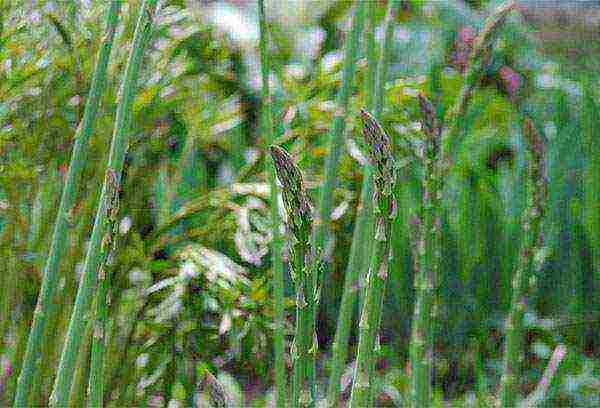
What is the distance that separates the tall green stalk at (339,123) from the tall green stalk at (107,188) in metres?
0.12

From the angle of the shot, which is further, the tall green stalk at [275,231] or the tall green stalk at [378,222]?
the tall green stalk at [275,231]

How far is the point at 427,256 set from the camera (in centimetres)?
52

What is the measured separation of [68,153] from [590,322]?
111 centimetres

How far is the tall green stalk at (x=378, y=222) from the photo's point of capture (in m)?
0.40

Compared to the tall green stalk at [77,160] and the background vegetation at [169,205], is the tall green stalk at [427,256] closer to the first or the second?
the background vegetation at [169,205]

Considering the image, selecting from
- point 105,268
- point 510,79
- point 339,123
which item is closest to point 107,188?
point 105,268

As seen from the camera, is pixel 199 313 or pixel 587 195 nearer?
pixel 199 313

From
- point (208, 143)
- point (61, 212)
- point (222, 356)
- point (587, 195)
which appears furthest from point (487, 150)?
point (61, 212)

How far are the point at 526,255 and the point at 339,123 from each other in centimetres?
14

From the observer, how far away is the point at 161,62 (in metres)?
0.80

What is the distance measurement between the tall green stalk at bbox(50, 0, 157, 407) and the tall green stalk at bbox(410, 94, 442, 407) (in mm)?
153

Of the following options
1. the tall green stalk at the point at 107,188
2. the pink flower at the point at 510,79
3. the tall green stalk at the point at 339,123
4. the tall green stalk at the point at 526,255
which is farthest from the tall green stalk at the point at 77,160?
the pink flower at the point at 510,79

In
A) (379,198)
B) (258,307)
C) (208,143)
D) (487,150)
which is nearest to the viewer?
(379,198)

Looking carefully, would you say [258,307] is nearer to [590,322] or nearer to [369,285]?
[369,285]
